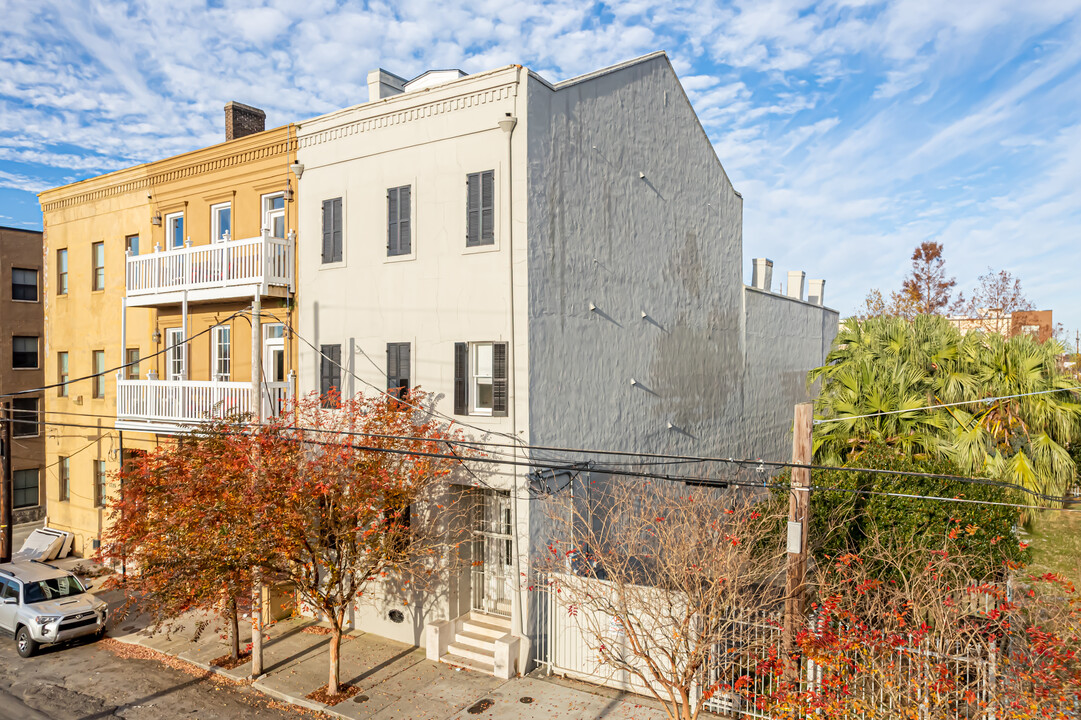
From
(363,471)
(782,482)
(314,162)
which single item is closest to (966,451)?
(782,482)

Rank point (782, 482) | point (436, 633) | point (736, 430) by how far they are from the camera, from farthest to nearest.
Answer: point (736, 430)
point (782, 482)
point (436, 633)

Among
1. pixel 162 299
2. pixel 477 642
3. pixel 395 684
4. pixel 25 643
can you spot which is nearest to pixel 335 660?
pixel 395 684

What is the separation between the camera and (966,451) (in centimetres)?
1403

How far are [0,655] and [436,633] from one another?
10558 mm

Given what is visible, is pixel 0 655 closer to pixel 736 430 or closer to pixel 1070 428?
pixel 736 430

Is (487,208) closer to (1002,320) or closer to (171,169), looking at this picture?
(171,169)

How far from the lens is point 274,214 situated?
1912 centimetres

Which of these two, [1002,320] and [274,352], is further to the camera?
[1002,320]

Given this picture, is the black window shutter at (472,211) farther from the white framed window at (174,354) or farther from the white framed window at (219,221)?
the white framed window at (174,354)

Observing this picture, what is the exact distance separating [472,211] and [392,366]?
4.08 metres

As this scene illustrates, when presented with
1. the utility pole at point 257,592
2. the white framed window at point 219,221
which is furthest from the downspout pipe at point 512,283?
the white framed window at point 219,221

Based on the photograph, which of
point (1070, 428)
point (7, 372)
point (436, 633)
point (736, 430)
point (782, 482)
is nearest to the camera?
point (1070, 428)

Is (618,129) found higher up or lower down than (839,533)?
higher up

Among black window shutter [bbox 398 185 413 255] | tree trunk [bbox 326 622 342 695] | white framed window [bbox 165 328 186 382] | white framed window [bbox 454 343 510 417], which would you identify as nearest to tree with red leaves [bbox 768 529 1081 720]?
white framed window [bbox 454 343 510 417]
